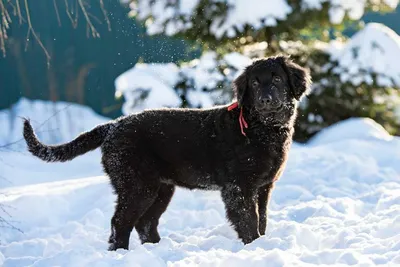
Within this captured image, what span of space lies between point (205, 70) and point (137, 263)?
25.1ft

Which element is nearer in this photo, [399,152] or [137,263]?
[137,263]

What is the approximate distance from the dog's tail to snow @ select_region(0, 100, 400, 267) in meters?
0.52

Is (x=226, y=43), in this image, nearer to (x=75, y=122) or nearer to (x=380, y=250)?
(x=75, y=122)

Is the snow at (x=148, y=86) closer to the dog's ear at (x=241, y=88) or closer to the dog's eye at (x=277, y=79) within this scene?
the dog's ear at (x=241, y=88)

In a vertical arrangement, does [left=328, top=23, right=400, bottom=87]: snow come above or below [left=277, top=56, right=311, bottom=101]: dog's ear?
below

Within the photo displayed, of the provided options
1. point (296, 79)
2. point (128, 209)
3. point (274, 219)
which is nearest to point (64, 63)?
point (274, 219)

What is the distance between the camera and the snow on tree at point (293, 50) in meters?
11.2

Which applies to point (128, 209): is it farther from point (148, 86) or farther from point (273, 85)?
point (148, 86)

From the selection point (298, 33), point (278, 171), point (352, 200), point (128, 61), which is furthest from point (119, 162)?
point (128, 61)

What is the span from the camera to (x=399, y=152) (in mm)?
9586

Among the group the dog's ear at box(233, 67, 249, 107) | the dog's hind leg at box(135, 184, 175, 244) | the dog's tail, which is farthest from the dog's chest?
the dog's tail

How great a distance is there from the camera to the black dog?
16.8 feet

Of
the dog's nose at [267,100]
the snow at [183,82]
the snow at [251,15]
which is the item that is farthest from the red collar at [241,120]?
the snow at [251,15]

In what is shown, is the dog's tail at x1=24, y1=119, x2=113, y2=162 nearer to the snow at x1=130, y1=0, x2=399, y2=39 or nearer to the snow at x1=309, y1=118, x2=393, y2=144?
the snow at x1=130, y1=0, x2=399, y2=39
